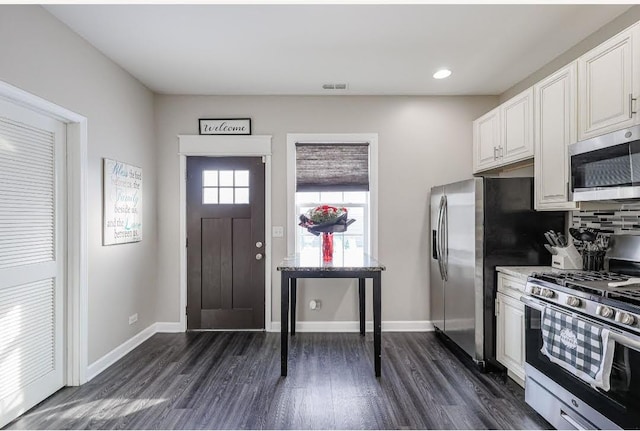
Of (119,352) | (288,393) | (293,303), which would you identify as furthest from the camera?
(293,303)

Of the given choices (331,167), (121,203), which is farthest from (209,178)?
(331,167)

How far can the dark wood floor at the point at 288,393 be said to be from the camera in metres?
2.23

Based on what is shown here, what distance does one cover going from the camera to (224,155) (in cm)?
395

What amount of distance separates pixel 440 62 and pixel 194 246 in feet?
10.3

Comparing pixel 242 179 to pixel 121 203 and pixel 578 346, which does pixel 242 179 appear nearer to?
pixel 121 203

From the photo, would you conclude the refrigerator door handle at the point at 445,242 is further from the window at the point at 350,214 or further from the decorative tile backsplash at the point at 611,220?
the decorative tile backsplash at the point at 611,220

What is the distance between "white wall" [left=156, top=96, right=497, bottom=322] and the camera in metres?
3.97

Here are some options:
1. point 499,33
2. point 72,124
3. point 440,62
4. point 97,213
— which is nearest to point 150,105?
point 72,124

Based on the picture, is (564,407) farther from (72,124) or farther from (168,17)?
(72,124)

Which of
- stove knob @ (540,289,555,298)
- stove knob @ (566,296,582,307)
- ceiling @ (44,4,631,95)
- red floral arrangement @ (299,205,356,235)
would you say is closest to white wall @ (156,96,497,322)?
ceiling @ (44,4,631,95)

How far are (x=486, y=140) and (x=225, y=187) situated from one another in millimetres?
2829

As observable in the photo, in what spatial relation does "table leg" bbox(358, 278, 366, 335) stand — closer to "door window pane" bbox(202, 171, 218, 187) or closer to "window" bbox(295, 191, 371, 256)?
"window" bbox(295, 191, 371, 256)

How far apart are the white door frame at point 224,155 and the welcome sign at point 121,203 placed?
1.56 ft

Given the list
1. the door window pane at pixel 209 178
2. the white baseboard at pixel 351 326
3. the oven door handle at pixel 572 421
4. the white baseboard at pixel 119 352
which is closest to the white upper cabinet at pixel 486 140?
the white baseboard at pixel 351 326
